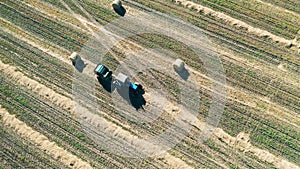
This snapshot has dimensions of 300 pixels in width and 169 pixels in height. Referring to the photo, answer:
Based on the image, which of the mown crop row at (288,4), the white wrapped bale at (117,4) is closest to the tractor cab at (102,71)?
the white wrapped bale at (117,4)

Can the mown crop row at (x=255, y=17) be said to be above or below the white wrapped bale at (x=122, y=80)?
above

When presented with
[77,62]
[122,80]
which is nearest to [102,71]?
[122,80]

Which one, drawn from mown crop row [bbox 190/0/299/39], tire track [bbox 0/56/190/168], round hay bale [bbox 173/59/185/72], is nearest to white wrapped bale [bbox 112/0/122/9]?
mown crop row [bbox 190/0/299/39]

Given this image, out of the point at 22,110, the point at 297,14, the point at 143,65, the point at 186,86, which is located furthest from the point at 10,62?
the point at 297,14

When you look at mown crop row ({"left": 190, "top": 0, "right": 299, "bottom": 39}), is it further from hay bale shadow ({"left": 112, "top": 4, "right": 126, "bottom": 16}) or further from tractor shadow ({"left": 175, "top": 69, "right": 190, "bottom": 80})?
tractor shadow ({"left": 175, "top": 69, "right": 190, "bottom": 80})

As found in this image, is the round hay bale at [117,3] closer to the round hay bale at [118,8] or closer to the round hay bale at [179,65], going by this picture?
the round hay bale at [118,8]

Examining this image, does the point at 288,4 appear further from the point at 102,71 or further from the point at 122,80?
the point at 102,71
